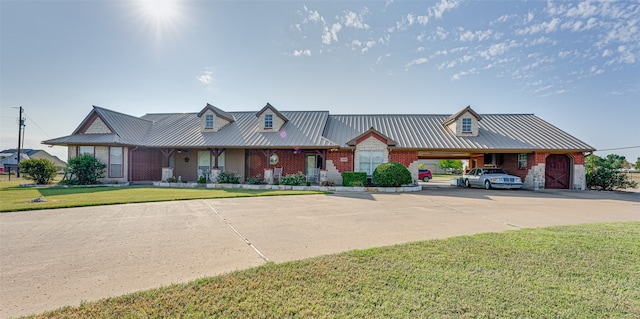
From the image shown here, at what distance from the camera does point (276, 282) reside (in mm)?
3502

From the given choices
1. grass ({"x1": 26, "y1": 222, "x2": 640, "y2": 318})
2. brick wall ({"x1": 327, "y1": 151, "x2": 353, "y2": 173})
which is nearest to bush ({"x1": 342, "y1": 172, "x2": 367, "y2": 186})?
brick wall ({"x1": 327, "y1": 151, "x2": 353, "y2": 173})

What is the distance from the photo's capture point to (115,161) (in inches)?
721

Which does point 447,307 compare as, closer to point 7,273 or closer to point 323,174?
point 7,273

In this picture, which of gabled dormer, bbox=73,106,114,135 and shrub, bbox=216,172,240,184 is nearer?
shrub, bbox=216,172,240,184

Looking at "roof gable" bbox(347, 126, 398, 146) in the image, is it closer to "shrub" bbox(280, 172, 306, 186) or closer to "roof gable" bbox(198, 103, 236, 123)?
"shrub" bbox(280, 172, 306, 186)

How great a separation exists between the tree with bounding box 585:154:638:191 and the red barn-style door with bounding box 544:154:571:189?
1.58m

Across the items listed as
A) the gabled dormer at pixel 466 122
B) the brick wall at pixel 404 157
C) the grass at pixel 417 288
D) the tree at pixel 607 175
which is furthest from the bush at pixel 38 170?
the tree at pixel 607 175

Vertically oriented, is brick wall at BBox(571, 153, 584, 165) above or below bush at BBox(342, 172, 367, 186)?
above

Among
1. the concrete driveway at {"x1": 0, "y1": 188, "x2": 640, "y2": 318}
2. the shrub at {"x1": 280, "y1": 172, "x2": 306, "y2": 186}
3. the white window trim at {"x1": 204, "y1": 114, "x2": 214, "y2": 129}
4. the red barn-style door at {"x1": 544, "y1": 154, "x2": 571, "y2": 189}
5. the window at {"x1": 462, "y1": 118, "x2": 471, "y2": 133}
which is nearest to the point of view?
the concrete driveway at {"x1": 0, "y1": 188, "x2": 640, "y2": 318}

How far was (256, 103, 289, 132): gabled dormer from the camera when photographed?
20078 mm

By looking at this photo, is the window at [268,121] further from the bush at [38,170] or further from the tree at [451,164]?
the tree at [451,164]

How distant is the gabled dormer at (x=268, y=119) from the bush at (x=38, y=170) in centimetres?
1413

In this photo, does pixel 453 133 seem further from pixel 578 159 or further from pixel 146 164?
pixel 146 164

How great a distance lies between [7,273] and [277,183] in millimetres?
13209
